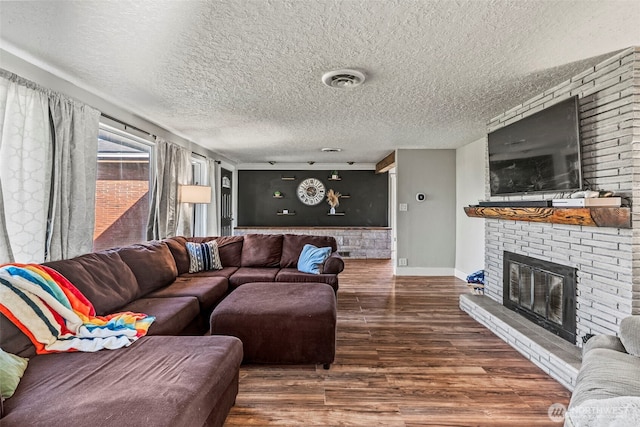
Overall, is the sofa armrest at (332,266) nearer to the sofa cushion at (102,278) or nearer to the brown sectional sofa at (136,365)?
the brown sectional sofa at (136,365)

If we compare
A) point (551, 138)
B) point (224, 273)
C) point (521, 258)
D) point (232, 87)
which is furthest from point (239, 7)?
point (521, 258)

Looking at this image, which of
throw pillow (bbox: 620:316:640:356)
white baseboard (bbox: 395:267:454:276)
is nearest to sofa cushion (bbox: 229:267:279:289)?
white baseboard (bbox: 395:267:454:276)

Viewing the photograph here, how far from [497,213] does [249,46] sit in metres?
2.73

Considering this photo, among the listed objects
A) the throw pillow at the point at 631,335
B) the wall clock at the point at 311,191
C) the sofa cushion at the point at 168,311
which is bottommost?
the sofa cushion at the point at 168,311

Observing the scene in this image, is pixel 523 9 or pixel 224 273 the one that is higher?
pixel 523 9

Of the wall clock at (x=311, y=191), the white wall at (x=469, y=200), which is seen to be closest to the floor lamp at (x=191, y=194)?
the wall clock at (x=311, y=191)

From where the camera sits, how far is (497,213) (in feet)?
10.3

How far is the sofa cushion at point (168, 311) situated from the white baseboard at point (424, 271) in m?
3.79

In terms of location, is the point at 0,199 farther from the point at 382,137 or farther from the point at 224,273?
the point at 382,137

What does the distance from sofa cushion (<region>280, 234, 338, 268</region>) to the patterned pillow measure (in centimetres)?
84

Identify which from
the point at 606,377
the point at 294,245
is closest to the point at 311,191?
the point at 294,245

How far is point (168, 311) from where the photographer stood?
2.37m

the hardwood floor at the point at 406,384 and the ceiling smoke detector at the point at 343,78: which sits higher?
the ceiling smoke detector at the point at 343,78

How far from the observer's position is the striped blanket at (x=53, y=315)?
5.40 ft
